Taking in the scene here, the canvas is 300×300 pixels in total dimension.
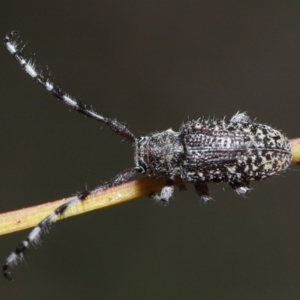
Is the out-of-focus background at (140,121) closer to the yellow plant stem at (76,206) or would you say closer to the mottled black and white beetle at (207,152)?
the mottled black and white beetle at (207,152)

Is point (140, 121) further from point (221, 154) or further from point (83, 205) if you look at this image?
point (83, 205)

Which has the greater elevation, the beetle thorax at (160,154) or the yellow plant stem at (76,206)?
the beetle thorax at (160,154)

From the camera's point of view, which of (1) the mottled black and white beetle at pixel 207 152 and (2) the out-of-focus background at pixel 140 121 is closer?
(1) the mottled black and white beetle at pixel 207 152

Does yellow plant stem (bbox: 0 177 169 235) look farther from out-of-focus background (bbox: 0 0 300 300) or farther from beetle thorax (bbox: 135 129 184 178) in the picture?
out-of-focus background (bbox: 0 0 300 300)

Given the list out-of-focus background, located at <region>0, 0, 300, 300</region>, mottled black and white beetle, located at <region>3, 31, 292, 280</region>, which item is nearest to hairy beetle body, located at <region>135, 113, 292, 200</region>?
mottled black and white beetle, located at <region>3, 31, 292, 280</region>

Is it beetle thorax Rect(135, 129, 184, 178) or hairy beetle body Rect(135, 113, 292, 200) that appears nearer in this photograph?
hairy beetle body Rect(135, 113, 292, 200)

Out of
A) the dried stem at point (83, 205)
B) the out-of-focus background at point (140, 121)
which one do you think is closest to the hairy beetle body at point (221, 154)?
the dried stem at point (83, 205)
